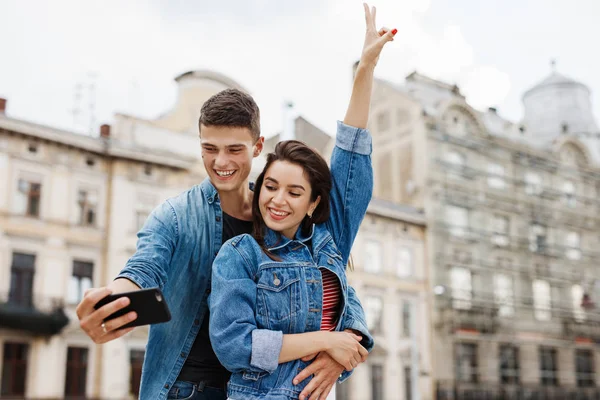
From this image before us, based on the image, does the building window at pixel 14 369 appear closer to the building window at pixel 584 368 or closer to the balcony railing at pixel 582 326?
the balcony railing at pixel 582 326

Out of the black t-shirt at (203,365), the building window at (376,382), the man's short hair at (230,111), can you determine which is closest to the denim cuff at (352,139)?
the man's short hair at (230,111)

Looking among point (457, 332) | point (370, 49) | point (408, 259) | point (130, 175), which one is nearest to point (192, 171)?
point (130, 175)

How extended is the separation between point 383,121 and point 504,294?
27.1 ft

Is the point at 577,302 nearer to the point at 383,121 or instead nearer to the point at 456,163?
the point at 456,163

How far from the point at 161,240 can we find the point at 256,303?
14.5 inches

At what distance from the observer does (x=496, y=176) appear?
27.1m

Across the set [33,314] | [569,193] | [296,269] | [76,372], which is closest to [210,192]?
[296,269]

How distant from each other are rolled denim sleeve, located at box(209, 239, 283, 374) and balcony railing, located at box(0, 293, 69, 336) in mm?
15785

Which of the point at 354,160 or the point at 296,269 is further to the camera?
the point at 354,160

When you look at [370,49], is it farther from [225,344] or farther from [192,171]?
[192,171]

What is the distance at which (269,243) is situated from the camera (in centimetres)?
202

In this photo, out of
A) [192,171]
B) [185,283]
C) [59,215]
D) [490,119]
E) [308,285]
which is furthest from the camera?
[490,119]

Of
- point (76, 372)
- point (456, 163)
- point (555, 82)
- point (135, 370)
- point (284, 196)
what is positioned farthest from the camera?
point (555, 82)

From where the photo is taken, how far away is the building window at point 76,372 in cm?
1694
